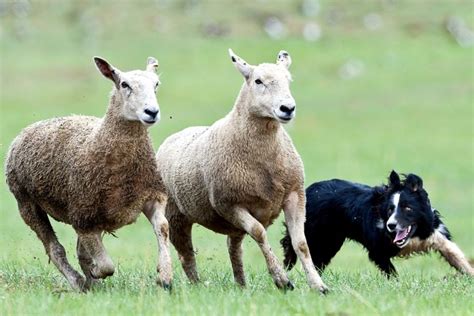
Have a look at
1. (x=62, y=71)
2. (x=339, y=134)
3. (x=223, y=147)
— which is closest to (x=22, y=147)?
(x=223, y=147)

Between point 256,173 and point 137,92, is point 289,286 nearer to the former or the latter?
point 256,173

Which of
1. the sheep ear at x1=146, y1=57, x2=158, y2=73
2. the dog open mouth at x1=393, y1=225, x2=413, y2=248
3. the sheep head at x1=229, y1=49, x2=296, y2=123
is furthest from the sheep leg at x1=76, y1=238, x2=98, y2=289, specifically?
the dog open mouth at x1=393, y1=225, x2=413, y2=248

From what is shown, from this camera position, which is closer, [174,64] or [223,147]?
[223,147]

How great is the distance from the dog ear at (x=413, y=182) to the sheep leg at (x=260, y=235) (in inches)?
86.0

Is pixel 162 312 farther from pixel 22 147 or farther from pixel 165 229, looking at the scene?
pixel 22 147

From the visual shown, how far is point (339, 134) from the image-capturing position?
1409 inches

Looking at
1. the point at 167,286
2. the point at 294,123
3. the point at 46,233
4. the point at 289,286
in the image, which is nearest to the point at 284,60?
the point at 289,286

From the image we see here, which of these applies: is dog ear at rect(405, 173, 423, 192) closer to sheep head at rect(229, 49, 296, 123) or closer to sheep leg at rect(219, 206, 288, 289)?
sheep head at rect(229, 49, 296, 123)

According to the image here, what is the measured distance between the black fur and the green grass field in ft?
1.26

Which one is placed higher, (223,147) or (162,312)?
(223,147)

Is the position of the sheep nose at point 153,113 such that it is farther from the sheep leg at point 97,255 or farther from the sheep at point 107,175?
the sheep leg at point 97,255

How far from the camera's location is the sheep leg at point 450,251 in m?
11.4

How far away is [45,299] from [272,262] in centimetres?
196

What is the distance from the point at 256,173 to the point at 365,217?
2.03 m
